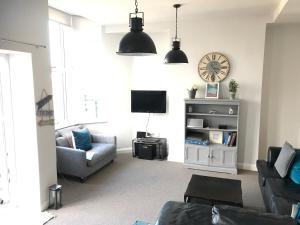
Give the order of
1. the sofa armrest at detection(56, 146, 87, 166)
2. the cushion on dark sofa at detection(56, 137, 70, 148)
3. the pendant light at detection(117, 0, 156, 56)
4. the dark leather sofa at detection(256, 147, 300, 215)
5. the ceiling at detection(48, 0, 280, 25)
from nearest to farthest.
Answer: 1. the pendant light at detection(117, 0, 156, 56)
2. the dark leather sofa at detection(256, 147, 300, 215)
3. the ceiling at detection(48, 0, 280, 25)
4. the sofa armrest at detection(56, 146, 87, 166)
5. the cushion on dark sofa at detection(56, 137, 70, 148)

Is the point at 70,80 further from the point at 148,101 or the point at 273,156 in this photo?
the point at 273,156

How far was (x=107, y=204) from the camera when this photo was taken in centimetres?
370

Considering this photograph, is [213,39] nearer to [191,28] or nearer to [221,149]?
[191,28]

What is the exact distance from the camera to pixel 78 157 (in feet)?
14.2

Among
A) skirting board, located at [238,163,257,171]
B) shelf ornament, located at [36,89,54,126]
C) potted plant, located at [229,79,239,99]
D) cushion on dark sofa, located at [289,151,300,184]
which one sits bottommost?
skirting board, located at [238,163,257,171]

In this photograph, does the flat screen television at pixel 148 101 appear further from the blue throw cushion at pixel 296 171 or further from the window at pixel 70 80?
the blue throw cushion at pixel 296 171

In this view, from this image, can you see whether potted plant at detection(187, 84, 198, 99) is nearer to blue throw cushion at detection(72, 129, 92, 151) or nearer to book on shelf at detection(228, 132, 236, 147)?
book on shelf at detection(228, 132, 236, 147)

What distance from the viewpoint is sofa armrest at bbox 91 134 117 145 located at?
17.8 feet

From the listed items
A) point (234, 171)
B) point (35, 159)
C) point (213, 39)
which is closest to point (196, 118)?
point (234, 171)

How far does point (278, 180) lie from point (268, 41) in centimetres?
288

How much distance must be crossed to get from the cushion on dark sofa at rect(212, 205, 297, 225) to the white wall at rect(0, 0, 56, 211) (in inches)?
98.5

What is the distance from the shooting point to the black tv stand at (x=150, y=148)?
5.69 metres

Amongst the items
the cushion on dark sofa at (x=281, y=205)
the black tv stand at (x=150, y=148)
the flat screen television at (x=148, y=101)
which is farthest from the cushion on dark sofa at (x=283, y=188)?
the flat screen television at (x=148, y=101)

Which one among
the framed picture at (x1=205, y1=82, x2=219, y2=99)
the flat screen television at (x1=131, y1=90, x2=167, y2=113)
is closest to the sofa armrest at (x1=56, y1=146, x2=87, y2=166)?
the flat screen television at (x1=131, y1=90, x2=167, y2=113)
